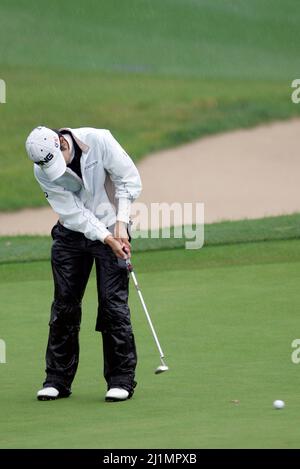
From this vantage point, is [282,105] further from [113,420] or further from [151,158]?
[113,420]

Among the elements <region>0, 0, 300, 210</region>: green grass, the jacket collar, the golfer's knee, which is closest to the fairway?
the golfer's knee

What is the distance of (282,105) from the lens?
2178cm

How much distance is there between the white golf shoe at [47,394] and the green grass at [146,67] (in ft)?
41.1

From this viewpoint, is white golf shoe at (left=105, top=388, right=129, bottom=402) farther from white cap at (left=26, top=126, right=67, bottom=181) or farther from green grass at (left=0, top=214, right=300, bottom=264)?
green grass at (left=0, top=214, right=300, bottom=264)

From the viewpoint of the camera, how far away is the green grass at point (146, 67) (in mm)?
21703

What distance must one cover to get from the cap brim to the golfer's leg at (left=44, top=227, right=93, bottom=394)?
0.47 m

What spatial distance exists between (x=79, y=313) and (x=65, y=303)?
117mm

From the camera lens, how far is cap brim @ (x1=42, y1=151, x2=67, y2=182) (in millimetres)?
7754

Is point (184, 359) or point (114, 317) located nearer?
point (114, 317)

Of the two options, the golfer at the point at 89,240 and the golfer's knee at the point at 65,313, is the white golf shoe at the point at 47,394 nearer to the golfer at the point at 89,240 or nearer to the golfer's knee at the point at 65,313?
the golfer at the point at 89,240

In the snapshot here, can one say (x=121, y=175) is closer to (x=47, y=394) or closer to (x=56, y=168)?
(x=56, y=168)

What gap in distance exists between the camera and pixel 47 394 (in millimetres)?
7984

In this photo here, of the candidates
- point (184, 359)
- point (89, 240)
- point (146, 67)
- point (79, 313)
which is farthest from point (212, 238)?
point (146, 67)

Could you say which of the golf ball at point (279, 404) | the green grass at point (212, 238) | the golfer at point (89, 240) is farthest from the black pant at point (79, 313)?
the green grass at point (212, 238)
